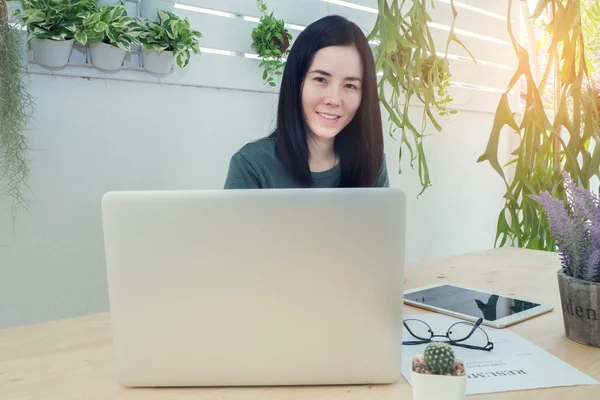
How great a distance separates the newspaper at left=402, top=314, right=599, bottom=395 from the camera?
1.98 feet

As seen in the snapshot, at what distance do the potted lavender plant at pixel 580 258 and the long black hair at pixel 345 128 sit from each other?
0.70 metres

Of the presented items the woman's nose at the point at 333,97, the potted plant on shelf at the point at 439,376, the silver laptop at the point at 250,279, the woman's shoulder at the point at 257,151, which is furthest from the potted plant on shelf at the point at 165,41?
the potted plant on shelf at the point at 439,376

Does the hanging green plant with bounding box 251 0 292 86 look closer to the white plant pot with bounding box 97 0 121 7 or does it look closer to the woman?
the white plant pot with bounding box 97 0 121 7

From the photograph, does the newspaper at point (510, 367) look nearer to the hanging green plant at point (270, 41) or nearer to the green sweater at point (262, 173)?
the green sweater at point (262, 173)

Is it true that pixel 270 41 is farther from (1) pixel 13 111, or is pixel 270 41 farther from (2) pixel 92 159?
(1) pixel 13 111

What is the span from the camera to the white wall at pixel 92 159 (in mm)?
1618

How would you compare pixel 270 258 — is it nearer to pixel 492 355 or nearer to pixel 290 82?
pixel 492 355

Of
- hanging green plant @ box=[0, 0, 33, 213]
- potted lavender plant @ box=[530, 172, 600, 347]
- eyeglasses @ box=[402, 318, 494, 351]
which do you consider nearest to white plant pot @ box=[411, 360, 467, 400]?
eyeglasses @ box=[402, 318, 494, 351]

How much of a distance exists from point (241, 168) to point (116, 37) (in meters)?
0.63

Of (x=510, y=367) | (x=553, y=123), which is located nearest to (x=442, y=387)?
(x=510, y=367)

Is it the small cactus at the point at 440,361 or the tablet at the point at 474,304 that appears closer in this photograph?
the small cactus at the point at 440,361

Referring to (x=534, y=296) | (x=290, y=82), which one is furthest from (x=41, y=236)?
(x=534, y=296)

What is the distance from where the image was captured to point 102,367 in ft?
2.19

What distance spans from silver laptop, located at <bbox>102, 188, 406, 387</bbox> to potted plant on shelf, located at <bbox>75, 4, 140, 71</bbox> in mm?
1177
